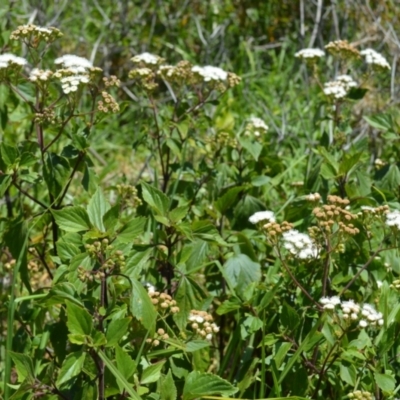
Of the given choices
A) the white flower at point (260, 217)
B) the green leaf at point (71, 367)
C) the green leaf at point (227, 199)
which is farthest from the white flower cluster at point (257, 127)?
the green leaf at point (71, 367)

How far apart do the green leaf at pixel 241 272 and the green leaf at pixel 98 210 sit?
0.54m

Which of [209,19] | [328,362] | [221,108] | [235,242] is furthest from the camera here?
[209,19]

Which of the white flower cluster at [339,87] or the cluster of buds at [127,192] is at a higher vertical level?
the white flower cluster at [339,87]

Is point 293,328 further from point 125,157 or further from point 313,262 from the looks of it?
point 125,157

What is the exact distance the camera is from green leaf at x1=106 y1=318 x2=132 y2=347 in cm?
182

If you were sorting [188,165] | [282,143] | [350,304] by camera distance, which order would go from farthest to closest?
[282,143] → [188,165] → [350,304]

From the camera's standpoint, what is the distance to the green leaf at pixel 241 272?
8.11 ft

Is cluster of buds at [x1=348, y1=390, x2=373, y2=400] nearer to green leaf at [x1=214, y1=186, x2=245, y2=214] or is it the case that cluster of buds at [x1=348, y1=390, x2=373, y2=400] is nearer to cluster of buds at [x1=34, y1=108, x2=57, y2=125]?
green leaf at [x1=214, y1=186, x2=245, y2=214]

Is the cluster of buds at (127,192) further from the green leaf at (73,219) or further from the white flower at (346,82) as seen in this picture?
the white flower at (346,82)

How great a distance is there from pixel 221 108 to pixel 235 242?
7.72 feet

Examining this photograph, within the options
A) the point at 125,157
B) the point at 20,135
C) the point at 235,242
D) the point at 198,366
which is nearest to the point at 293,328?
the point at 198,366

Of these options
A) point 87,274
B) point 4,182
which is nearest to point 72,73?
point 4,182

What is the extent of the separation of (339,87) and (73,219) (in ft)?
4.11

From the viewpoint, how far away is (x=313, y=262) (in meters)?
2.31
